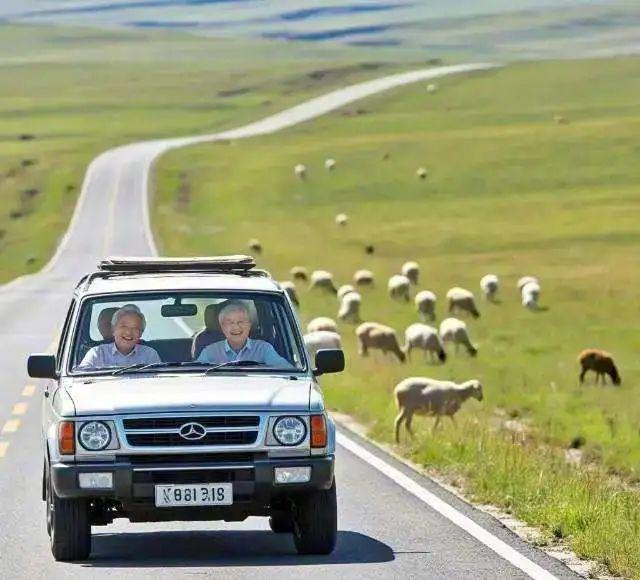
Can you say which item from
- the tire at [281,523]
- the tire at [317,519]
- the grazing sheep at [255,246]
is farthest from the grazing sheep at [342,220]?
the tire at [317,519]

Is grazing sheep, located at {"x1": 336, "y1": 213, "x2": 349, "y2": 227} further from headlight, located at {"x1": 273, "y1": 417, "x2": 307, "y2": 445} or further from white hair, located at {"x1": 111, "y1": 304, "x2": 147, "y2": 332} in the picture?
headlight, located at {"x1": 273, "y1": 417, "x2": 307, "y2": 445}

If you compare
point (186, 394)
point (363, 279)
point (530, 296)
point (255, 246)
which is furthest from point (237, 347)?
point (255, 246)

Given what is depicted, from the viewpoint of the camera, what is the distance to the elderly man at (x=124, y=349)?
38.7ft

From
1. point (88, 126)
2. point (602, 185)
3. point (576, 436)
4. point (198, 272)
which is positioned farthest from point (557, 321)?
point (88, 126)

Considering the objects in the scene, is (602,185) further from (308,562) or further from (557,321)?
(308,562)

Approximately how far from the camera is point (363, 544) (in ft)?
39.1

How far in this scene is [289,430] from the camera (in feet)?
35.3

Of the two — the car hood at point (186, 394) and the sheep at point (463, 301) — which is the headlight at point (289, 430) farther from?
the sheep at point (463, 301)

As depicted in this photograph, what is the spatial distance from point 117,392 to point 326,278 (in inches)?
1681

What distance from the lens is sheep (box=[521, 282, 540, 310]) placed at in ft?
154

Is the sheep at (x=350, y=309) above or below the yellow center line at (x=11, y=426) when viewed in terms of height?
below

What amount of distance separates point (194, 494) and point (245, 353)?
1.61 meters

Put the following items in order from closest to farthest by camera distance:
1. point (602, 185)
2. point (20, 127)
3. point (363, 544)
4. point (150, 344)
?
point (363, 544) < point (150, 344) < point (602, 185) < point (20, 127)

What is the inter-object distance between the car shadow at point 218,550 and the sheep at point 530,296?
34896mm
